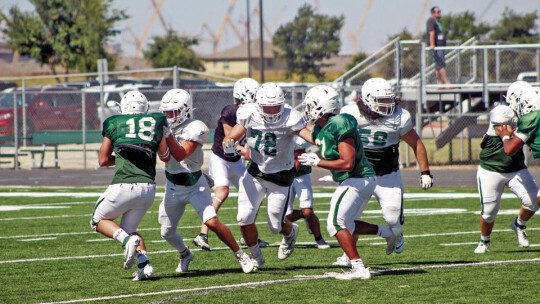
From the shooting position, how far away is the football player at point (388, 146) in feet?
Result: 24.3

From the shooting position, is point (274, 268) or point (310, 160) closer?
point (310, 160)

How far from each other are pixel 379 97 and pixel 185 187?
1942 millimetres

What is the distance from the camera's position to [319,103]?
6938mm

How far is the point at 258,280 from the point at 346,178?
1148 mm

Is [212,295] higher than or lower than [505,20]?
lower

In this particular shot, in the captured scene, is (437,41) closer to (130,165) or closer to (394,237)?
(394,237)

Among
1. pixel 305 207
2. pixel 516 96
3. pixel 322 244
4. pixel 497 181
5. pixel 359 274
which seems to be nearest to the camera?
pixel 359 274

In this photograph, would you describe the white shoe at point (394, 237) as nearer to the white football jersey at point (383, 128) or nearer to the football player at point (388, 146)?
the football player at point (388, 146)

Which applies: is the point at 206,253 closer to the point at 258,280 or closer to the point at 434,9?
the point at 258,280

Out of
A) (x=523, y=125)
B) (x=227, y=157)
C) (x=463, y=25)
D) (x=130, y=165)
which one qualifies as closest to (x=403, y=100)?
(x=227, y=157)

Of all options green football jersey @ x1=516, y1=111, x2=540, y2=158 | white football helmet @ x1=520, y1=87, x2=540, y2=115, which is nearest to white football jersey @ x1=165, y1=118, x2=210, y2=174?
green football jersey @ x1=516, y1=111, x2=540, y2=158

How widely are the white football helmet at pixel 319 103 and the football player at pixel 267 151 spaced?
0.55ft

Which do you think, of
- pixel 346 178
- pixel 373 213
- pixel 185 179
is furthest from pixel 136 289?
pixel 373 213

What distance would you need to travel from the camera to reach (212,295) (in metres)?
6.16
